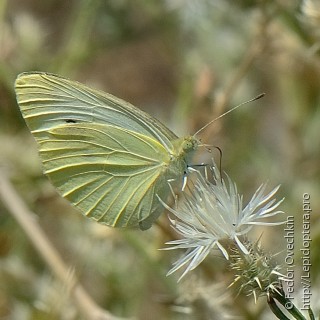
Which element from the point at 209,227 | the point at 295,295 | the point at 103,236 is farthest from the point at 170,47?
the point at 209,227

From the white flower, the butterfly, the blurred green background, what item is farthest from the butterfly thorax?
the white flower

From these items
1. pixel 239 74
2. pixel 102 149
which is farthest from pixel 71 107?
pixel 239 74

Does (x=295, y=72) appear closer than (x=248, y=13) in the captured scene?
No

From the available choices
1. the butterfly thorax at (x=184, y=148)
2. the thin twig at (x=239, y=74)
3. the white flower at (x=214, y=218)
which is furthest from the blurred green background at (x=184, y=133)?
the white flower at (x=214, y=218)

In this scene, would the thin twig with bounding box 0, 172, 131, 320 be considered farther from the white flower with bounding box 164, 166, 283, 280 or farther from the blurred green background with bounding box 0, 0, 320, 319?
the white flower with bounding box 164, 166, 283, 280

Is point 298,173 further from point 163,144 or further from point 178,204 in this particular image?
point 178,204

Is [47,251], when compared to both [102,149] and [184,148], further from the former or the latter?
[184,148]
